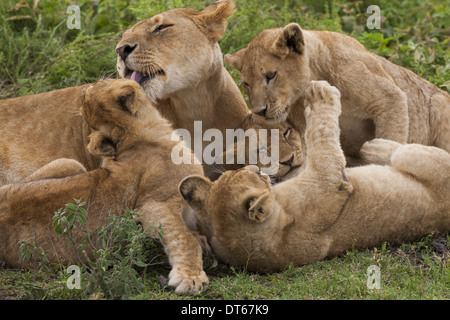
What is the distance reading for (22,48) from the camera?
8.40 m

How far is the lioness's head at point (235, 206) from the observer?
15.1 ft

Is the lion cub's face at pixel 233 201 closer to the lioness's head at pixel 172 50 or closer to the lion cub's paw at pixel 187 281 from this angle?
the lion cub's paw at pixel 187 281

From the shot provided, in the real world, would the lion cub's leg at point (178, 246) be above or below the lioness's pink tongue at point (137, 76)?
below

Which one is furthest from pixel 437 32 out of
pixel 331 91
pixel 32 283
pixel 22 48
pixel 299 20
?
pixel 32 283

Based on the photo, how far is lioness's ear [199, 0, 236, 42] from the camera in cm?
606

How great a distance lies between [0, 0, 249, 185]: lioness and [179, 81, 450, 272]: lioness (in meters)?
0.90

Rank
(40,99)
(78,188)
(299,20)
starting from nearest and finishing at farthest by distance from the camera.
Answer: (78,188) → (40,99) → (299,20)

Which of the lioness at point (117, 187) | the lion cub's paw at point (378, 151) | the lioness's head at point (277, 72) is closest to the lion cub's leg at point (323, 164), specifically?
the lioness's head at point (277, 72)

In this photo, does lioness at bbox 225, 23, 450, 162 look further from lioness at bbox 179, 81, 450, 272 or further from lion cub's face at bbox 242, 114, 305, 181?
lioness at bbox 179, 81, 450, 272

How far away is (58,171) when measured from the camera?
5.50 meters

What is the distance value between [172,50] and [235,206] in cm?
172

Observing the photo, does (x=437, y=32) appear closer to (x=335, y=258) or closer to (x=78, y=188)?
(x=335, y=258)
